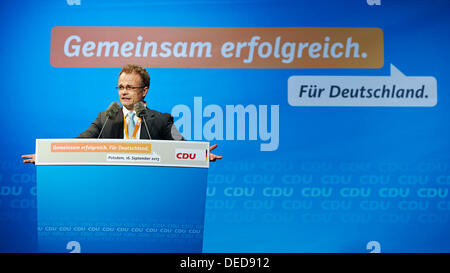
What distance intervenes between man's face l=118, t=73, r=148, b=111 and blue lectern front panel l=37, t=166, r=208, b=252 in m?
0.38

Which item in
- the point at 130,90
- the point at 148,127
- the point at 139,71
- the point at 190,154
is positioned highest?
the point at 139,71

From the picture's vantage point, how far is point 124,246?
2254 millimetres

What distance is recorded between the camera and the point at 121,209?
2.24 m

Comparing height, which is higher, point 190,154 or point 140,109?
point 140,109

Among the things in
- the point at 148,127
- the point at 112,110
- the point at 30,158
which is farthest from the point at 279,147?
the point at 30,158

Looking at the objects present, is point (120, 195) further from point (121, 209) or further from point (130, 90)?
point (130, 90)

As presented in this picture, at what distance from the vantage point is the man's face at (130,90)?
2297 mm

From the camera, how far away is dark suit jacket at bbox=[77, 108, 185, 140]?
7.39ft

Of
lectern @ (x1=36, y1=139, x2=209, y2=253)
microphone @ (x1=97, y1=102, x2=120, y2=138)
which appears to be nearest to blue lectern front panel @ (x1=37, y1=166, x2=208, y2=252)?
lectern @ (x1=36, y1=139, x2=209, y2=253)

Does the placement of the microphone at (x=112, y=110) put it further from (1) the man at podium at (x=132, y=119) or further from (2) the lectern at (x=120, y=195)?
(2) the lectern at (x=120, y=195)

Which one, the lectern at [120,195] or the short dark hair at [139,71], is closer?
the lectern at [120,195]

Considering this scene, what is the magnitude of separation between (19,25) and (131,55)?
66cm

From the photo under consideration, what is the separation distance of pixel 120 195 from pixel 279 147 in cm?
92

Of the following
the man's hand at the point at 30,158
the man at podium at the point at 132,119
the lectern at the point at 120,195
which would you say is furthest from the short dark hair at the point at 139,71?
the man's hand at the point at 30,158
